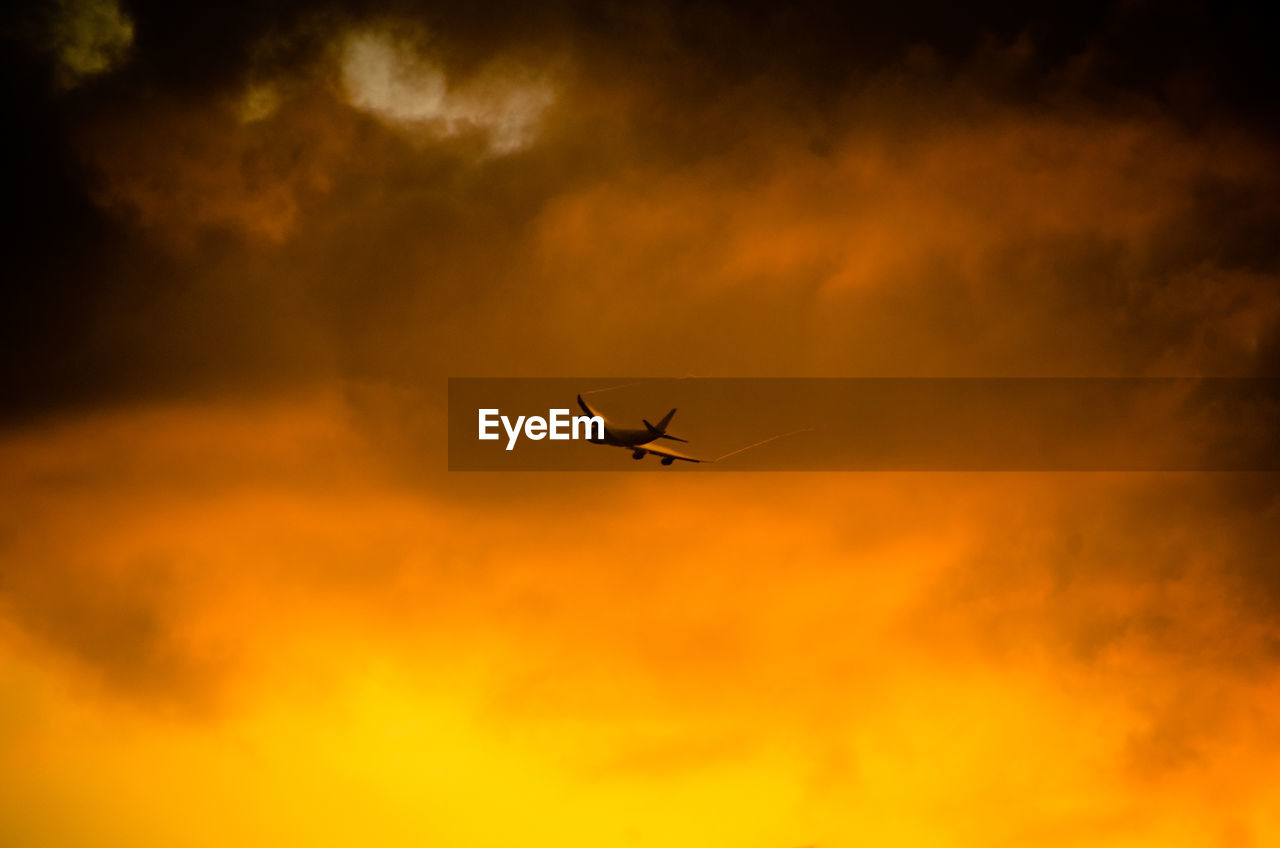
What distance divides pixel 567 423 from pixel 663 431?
17.8 feet

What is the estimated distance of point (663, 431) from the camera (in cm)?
7081

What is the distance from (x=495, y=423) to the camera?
234 ft

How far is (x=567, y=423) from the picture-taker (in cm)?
7006

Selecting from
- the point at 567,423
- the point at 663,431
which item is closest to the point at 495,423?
the point at 567,423

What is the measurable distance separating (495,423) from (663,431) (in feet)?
31.3

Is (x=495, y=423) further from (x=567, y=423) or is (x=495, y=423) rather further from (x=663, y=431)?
(x=663, y=431)

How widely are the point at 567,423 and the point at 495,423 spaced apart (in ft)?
14.2
